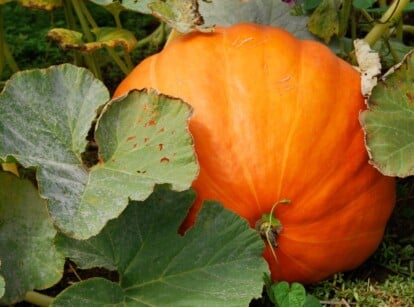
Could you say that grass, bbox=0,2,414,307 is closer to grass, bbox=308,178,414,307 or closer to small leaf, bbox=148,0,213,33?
grass, bbox=308,178,414,307

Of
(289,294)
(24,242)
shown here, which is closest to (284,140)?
(289,294)

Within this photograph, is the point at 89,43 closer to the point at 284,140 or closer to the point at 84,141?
the point at 84,141

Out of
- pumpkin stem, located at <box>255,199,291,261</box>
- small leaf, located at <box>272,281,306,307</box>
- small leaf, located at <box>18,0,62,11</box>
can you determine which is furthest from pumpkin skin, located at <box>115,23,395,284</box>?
small leaf, located at <box>18,0,62,11</box>

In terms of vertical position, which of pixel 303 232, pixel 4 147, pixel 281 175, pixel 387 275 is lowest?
pixel 387 275

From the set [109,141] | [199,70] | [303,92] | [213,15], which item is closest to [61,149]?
[109,141]

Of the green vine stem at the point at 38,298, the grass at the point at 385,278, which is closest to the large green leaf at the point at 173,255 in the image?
the green vine stem at the point at 38,298

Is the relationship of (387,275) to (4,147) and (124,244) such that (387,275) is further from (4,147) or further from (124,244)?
(4,147)
